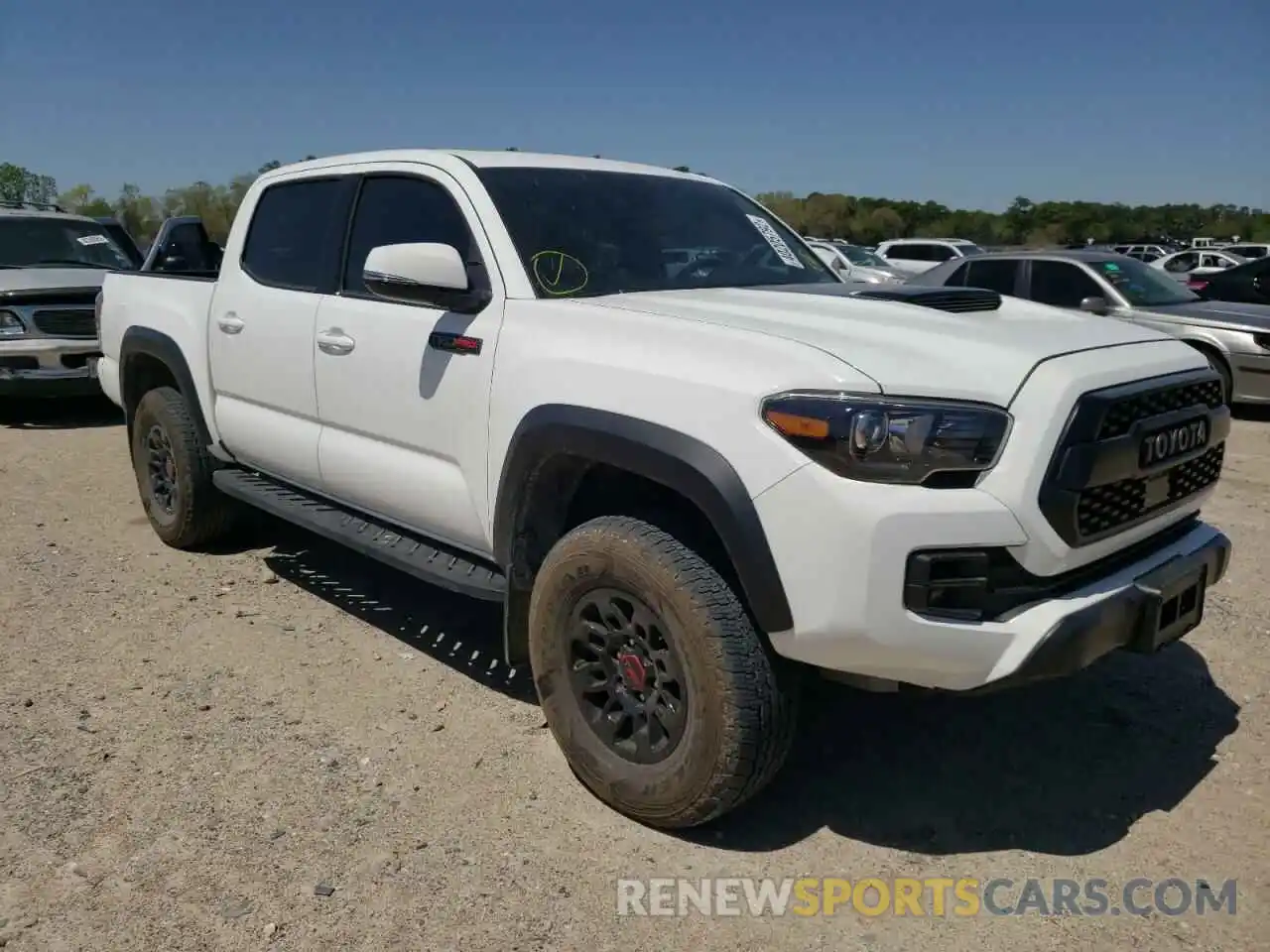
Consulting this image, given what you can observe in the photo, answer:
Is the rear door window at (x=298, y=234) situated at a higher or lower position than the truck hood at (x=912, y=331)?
higher

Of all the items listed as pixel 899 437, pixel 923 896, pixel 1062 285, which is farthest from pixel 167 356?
pixel 1062 285

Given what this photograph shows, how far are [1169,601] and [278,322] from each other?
3452mm

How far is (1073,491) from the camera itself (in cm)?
260

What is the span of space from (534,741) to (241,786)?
935mm

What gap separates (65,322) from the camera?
9.45 meters

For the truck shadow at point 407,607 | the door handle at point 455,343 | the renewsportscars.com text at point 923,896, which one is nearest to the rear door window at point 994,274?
the truck shadow at point 407,607

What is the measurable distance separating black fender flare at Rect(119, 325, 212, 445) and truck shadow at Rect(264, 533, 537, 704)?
840mm

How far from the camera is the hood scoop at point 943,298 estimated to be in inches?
133

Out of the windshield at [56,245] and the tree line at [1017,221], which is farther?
the tree line at [1017,221]

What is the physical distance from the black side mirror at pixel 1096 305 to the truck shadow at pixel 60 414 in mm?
8487

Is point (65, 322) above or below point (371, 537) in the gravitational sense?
above

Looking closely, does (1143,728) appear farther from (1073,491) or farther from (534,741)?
(534,741)

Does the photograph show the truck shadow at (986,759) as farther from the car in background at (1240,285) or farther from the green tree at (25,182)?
the green tree at (25,182)

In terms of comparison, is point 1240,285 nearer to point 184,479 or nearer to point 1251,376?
point 1251,376
